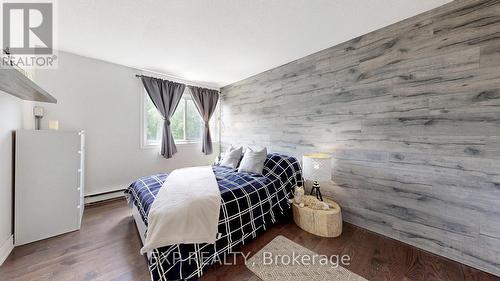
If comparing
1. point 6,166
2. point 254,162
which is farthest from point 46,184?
point 254,162

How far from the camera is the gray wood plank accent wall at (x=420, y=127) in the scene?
1477 millimetres

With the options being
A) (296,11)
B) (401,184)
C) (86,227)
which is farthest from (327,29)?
(86,227)

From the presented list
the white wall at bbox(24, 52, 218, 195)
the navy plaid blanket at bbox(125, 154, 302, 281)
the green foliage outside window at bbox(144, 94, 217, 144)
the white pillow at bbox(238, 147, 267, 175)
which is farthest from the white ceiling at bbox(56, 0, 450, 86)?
the navy plaid blanket at bbox(125, 154, 302, 281)

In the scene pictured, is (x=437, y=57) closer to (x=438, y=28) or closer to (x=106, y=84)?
(x=438, y=28)

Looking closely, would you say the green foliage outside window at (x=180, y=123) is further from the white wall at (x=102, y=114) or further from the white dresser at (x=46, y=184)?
the white dresser at (x=46, y=184)

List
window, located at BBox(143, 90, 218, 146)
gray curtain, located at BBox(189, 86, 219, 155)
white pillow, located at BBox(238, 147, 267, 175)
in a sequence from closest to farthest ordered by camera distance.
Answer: white pillow, located at BBox(238, 147, 267, 175), window, located at BBox(143, 90, 218, 146), gray curtain, located at BBox(189, 86, 219, 155)

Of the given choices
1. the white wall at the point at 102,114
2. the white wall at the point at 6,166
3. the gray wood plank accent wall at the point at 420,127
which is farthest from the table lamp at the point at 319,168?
the white wall at the point at 6,166

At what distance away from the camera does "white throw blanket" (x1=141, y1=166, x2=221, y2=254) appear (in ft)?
4.30

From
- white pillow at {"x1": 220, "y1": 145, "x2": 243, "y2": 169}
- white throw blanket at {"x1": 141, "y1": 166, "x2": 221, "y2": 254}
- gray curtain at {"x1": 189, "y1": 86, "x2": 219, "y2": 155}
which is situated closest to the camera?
white throw blanket at {"x1": 141, "y1": 166, "x2": 221, "y2": 254}

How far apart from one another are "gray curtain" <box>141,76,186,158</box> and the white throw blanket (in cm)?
187

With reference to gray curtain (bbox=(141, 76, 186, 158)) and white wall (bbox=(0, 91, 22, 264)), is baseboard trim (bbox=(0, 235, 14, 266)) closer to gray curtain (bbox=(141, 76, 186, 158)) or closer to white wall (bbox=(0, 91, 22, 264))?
white wall (bbox=(0, 91, 22, 264))

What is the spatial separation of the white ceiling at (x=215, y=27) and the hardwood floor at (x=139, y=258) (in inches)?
91.7

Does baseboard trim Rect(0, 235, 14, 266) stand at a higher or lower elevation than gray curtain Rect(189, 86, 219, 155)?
lower

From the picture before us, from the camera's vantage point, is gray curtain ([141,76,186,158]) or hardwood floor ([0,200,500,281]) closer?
hardwood floor ([0,200,500,281])
